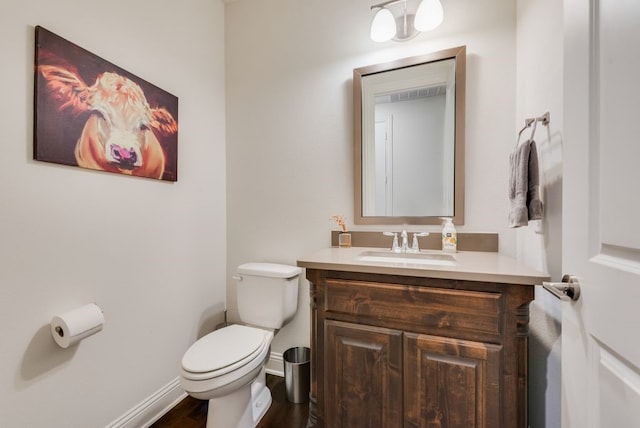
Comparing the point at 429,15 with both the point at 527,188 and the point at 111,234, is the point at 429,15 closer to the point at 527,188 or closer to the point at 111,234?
the point at 527,188

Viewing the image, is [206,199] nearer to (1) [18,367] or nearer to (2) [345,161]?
(2) [345,161]

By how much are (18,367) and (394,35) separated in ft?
7.50

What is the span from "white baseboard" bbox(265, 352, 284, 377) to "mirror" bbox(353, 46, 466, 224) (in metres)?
1.12

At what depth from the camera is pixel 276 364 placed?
1897 mm

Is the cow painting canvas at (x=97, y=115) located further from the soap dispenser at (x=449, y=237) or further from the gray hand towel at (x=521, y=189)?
the gray hand towel at (x=521, y=189)

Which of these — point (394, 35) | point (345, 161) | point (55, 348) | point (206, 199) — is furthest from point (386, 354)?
point (394, 35)

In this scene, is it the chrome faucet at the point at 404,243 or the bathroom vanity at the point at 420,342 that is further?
the chrome faucet at the point at 404,243

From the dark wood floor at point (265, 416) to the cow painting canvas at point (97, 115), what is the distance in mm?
1350

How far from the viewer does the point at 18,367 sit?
991mm

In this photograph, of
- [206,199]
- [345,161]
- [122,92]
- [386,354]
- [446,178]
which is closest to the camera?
[386,354]

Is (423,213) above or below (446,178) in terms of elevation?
below

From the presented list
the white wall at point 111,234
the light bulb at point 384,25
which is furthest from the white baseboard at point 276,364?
the light bulb at point 384,25

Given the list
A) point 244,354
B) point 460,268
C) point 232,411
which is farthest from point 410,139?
point 232,411

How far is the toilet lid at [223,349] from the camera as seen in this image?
118 centimetres
